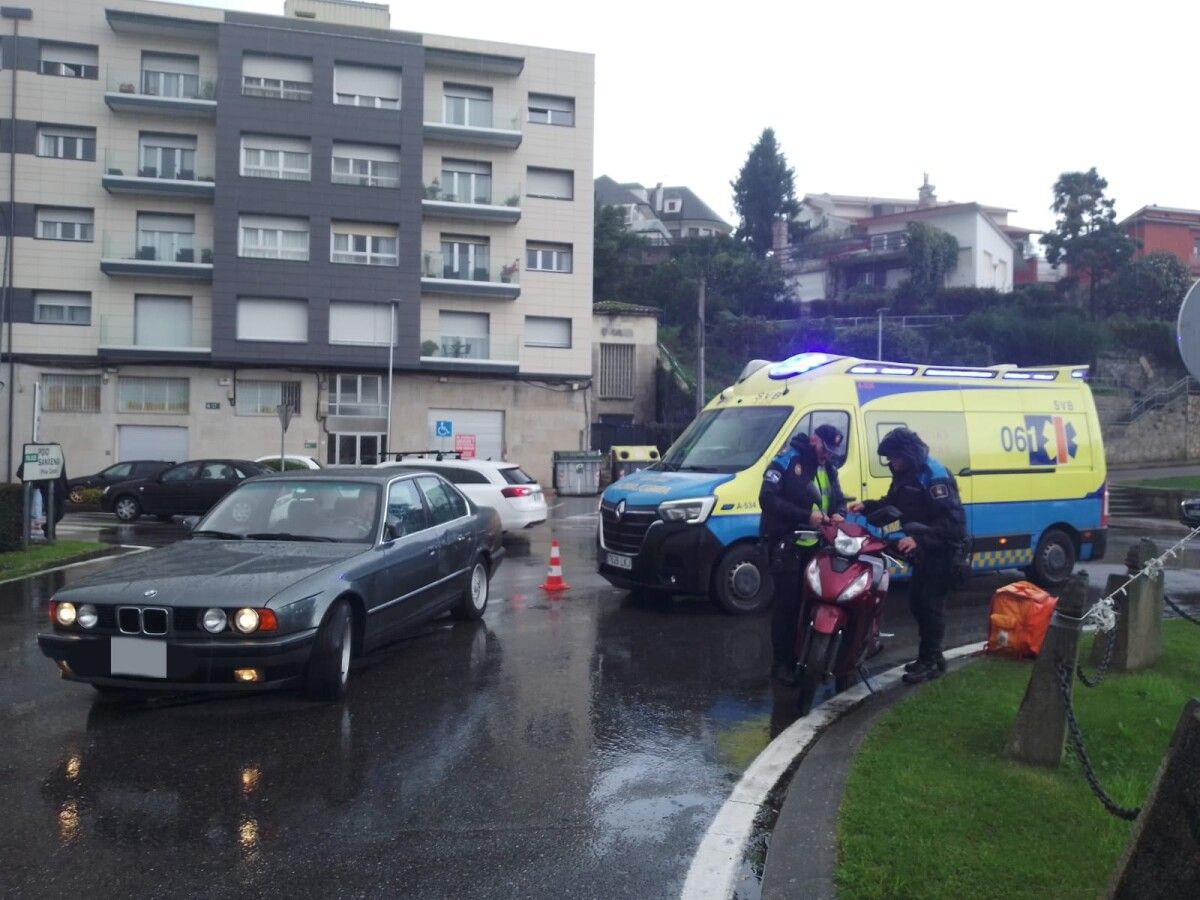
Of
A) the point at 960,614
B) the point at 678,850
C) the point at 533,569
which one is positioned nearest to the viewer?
the point at 678,850

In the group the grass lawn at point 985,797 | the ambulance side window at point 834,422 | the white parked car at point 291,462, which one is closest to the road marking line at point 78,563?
the ambulance side window at point 834,422

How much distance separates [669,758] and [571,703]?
1222 mm

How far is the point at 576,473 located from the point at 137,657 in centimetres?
2551

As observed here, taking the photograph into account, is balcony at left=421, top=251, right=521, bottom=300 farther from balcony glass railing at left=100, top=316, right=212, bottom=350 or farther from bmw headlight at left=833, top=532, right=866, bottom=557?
bmw headlight at left=833, top=532, right=866, bottom=557

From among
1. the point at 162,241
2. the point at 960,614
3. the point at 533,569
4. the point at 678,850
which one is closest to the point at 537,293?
the point at 162,241

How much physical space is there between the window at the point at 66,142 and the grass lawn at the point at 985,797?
117 ft

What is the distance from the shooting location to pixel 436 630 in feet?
28.9

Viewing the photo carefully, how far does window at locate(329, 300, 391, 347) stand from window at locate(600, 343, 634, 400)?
35.1 ft

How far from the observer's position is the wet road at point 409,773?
13.1 feet

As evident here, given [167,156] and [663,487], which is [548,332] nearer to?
[167,156]

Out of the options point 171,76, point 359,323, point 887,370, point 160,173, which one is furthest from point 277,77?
point 887,370

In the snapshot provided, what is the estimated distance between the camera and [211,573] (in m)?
6.12

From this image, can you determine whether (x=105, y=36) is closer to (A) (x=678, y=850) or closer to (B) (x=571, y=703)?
(B) (x=571, y=703)

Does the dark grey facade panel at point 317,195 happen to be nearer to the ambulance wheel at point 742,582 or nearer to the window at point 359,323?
the window at point 359,323
